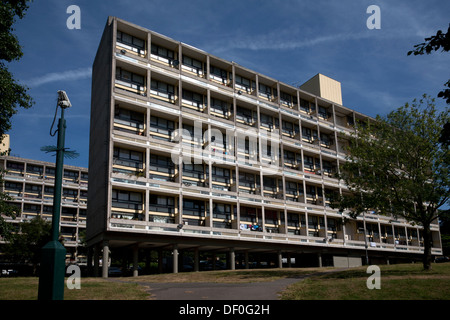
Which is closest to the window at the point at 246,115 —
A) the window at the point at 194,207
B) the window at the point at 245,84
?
the window at the point at 245,84

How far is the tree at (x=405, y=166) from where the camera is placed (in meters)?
26.3

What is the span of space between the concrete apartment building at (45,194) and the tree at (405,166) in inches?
2338

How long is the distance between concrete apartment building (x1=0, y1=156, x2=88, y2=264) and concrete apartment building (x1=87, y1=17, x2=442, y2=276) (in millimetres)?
39552

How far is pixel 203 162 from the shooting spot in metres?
44.2

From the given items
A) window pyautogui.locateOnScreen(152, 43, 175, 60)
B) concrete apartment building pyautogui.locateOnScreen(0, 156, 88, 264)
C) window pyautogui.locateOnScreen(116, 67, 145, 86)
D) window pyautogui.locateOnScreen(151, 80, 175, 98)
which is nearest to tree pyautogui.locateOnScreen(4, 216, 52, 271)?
concrete apartment building pyautogui.locateOnScreen(0, 156, 88, 264)

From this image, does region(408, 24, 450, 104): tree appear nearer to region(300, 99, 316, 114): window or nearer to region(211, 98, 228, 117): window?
region(211, 98, 228, 117): window

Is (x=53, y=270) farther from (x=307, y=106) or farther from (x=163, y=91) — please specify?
(x=307, y=106)

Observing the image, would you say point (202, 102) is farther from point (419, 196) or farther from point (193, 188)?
point (419, 196)

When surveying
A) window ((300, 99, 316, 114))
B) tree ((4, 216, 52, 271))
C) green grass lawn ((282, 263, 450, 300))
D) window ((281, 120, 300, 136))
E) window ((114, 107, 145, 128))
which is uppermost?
window ((300, 99, 316, 114))

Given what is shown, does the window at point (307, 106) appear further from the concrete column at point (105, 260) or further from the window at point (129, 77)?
the concrete column at point (105, 260)

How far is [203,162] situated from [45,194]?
50.1m

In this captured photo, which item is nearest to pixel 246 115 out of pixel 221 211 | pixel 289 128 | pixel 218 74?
pixel 218 74

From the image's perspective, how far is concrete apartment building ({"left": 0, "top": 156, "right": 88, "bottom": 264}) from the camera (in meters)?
77.9
